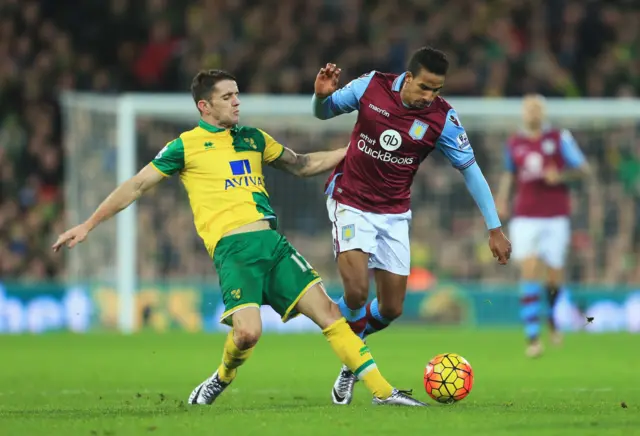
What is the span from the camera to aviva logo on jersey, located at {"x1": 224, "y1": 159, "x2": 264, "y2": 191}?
7.91m

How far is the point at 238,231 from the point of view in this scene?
307 inches

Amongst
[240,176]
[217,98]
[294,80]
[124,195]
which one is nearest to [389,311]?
[240,176]

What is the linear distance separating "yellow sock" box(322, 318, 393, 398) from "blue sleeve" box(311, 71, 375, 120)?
4.76ft

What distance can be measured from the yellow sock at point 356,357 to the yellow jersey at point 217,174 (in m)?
0.83

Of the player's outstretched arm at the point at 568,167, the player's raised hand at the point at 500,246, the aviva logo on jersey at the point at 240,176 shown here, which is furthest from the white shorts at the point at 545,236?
the aviva logo on jersey at the point at 240,176

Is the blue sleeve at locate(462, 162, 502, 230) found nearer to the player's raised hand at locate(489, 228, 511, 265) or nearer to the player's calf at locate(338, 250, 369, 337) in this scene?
the player's raised hand at locate(489, 228, 511, 265)

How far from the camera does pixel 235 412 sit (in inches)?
294

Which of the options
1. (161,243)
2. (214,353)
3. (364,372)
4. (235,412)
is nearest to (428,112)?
(364,372)

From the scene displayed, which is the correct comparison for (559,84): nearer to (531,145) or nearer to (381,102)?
(531,145)

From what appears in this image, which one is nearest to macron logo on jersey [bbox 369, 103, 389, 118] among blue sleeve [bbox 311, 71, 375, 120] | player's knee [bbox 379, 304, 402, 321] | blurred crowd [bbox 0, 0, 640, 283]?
blue sleeve [bbox 311, 71, 375, 120]

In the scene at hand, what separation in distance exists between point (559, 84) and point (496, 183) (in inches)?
117

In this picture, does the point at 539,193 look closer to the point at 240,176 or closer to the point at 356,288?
the point at 356,288

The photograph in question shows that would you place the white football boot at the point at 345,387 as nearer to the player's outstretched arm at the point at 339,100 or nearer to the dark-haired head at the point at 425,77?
the player's outstretched arm at the point at 339,100

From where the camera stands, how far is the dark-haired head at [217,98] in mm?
7910
